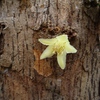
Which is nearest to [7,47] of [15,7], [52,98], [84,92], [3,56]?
[3,56]

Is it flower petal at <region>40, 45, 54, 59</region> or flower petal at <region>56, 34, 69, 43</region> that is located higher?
flower petal at <region>56, 34, 69, 43</region>

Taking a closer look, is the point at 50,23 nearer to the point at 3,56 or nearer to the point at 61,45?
the point at 61,45

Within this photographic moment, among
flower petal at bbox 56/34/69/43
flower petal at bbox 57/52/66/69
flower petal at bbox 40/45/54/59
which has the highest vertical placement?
flower petal at bbox 56/34/69/43

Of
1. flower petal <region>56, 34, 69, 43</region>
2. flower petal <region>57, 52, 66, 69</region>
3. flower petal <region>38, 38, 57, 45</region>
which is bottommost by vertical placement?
flower petal <region>57, 52, 66, 69</region>

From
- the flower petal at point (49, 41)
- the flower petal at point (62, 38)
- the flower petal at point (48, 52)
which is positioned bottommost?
the flower petal at point (48, 52)
